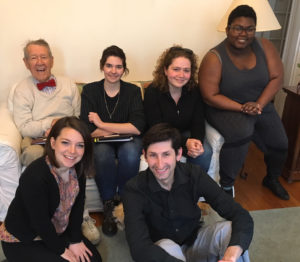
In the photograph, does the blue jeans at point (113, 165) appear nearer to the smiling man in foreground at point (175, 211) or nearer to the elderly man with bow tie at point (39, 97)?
the elderly man with bow tie at point (39, 97)

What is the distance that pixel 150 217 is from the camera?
133cm

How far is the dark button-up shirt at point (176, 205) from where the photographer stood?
1.23 meters

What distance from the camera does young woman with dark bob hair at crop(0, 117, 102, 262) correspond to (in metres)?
1.25

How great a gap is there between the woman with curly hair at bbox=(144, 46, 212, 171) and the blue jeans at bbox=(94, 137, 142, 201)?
27cm

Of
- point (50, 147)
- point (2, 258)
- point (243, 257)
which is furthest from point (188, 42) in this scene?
point (2, 258)

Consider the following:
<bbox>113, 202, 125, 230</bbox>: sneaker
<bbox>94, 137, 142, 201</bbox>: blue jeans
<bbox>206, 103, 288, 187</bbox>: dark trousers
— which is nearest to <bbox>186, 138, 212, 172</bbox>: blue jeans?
<bbox>206, 103, 288, 187</bbox>: dark trousers

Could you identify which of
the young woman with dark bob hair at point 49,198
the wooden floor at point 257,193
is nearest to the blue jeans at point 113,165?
the wooden floor at point 257,193

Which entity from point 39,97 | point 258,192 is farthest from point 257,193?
point 39,97

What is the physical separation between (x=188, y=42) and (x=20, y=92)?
1445 millimetres

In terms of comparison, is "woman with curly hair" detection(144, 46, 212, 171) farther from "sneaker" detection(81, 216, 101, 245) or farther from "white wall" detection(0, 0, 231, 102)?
"sneaker" detection(81, 216, 101, 245)

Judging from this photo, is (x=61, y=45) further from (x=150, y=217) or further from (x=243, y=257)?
(x=243, y=257)

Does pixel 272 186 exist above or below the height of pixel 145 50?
below

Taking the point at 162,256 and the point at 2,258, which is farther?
the point at 2,258

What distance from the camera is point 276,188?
2.21 m
